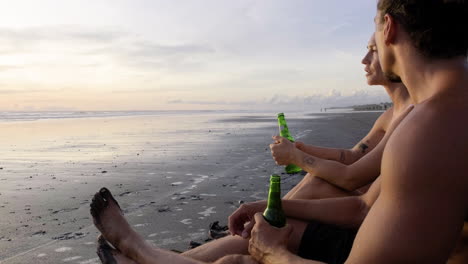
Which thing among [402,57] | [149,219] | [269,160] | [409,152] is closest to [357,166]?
[402,57]

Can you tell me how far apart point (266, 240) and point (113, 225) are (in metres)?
1.18

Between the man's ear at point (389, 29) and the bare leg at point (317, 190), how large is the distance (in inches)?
59.9

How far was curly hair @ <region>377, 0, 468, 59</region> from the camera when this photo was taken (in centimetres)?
152

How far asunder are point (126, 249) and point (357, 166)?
1608 mm

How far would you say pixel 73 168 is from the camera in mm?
7727

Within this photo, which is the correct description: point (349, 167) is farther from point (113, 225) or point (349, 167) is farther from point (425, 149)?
point (113, 225)

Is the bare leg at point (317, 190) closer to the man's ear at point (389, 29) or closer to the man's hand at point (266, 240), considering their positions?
the man's hand at point (266, 240)

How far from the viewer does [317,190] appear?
10.1ft

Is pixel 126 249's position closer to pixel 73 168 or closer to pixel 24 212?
pixel 24 212

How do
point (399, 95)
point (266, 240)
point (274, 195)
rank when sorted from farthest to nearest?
1. point (399, 95)
2. point (274, 195)
3. point (266, 240)

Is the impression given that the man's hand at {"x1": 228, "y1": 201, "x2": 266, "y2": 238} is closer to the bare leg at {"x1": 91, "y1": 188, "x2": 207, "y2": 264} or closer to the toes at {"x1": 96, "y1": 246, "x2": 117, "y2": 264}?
the bare leg at {"x1": 91, "y1": 188, "x2": 207, "y2": 264}

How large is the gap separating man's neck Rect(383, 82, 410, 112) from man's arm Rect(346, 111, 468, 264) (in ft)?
6.30

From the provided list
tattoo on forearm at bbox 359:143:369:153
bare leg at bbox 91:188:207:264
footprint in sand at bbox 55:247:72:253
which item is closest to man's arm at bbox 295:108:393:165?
tattoo on forearm at bbox 359:143:369:153

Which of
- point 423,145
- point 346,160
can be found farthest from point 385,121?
point 423,145
